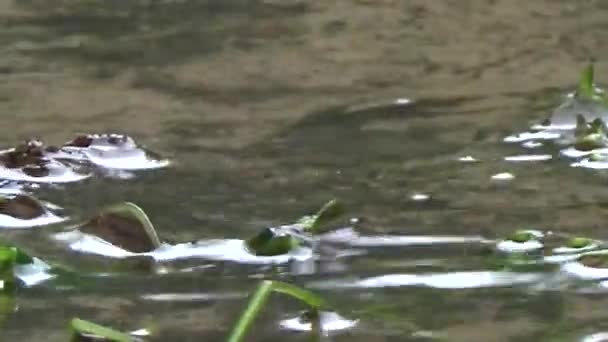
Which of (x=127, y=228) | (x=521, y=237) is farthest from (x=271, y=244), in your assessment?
(x=521, y=237)

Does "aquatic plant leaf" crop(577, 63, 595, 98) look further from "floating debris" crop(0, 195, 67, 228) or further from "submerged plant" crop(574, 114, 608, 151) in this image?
"floating debris" crop(0, 195, 67, 228)

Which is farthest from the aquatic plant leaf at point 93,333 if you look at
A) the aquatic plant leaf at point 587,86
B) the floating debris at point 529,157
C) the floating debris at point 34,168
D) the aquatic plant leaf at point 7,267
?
the aquatic plant leaf at point 587,86

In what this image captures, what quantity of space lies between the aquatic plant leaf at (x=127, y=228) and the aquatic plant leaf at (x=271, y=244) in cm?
11

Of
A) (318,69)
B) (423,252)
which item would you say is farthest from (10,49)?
(423,252)

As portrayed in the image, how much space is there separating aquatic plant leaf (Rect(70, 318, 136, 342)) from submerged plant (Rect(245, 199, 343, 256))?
0.32 meters

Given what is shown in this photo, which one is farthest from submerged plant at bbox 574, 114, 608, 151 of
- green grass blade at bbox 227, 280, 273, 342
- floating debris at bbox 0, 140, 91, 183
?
green grass blade at bbox 227, 280, 273, 342

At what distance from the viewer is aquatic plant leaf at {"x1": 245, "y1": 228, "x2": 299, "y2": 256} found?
4.74ft

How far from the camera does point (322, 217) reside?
1532 millimetres

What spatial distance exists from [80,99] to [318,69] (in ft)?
1.41

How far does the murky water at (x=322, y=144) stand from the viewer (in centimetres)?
128

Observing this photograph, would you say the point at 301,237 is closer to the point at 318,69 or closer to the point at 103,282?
the point at 103,282

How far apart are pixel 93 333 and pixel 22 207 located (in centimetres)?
51

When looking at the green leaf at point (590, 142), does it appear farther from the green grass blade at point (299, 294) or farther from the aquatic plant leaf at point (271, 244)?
the green grass blade at point (299, 294)

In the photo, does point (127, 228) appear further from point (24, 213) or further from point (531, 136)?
point (531, 136)
